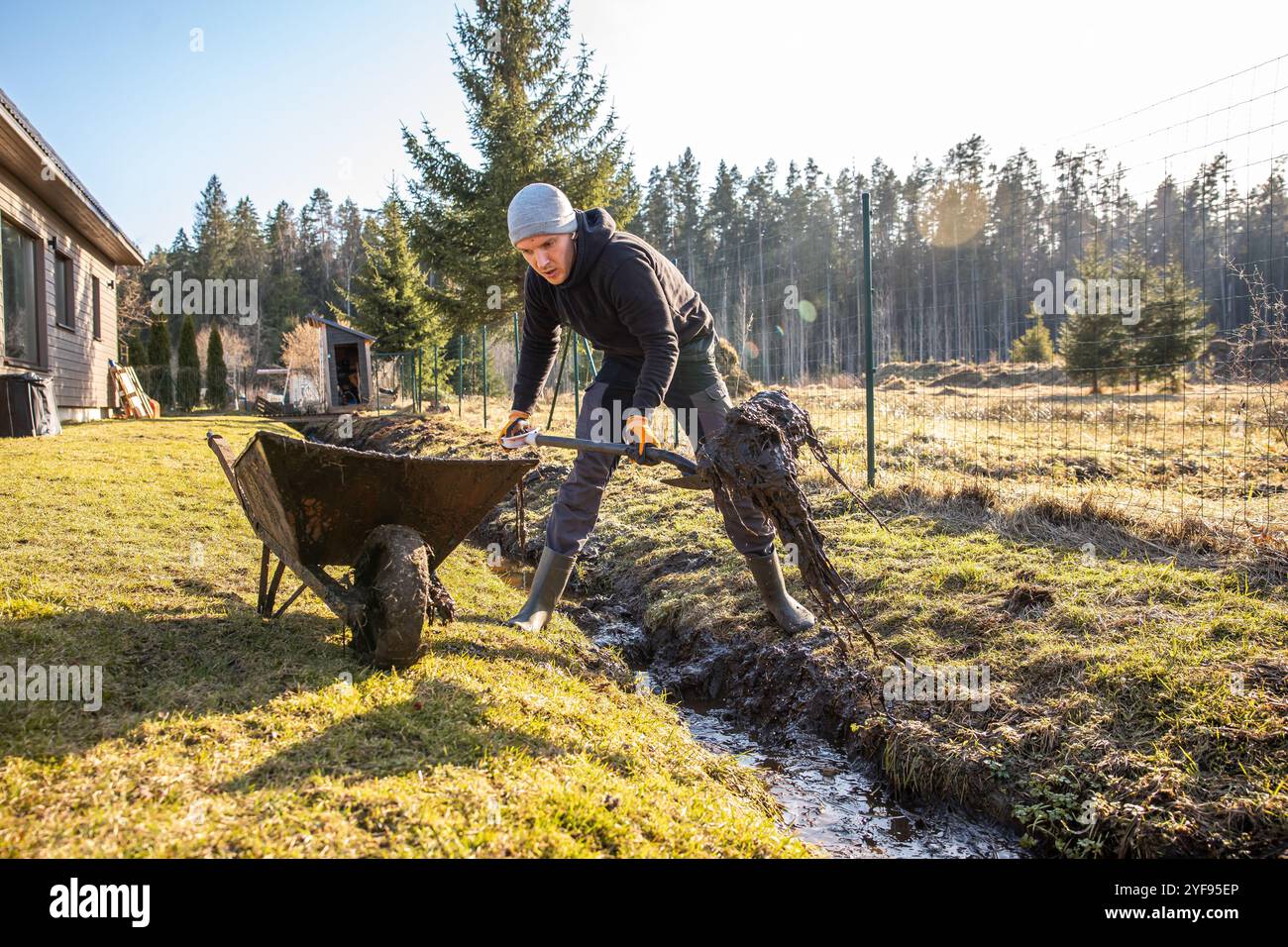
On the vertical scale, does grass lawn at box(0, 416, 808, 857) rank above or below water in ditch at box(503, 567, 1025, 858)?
above

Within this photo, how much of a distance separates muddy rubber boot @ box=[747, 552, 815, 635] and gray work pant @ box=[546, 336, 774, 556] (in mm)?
105

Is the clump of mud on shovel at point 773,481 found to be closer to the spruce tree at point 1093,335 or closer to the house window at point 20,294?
the house window at point 20,294

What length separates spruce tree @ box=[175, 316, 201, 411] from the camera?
24766 millimetres

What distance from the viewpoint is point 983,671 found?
3092 mm

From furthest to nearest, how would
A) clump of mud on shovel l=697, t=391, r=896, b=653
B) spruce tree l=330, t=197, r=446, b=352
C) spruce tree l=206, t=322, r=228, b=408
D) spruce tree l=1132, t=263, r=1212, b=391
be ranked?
spruce tree l=206, t=322, r=228, b=408 < spruce tree l=330, t=197, r=446, b=352 < spruce tree l=1132, t=263, r=1212, b=391 < clump of mud on shovel l=697, t=391, r=896, b=653

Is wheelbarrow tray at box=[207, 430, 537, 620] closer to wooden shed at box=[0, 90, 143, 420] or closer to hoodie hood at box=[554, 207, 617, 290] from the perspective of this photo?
hoodie hood at box=[554, 207, 617, 290]

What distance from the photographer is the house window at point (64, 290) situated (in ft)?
41.4

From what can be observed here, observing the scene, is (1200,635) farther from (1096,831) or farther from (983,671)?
(1096,831)

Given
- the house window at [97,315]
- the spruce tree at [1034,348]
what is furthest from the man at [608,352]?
the spruce tree at [1034,348]

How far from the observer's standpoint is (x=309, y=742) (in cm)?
215

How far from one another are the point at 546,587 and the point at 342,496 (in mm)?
1177

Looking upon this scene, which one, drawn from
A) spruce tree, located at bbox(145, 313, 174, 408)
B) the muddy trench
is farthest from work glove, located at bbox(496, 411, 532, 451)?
spruce tree, located at bbox(145, 313, 174, 408)

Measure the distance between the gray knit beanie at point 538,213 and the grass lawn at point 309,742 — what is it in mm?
1789

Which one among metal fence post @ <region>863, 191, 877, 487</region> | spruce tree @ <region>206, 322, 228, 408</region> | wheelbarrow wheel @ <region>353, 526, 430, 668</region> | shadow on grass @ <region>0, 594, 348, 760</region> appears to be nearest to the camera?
shadow on grass @ <region>0, 594, 348, 760</region>
